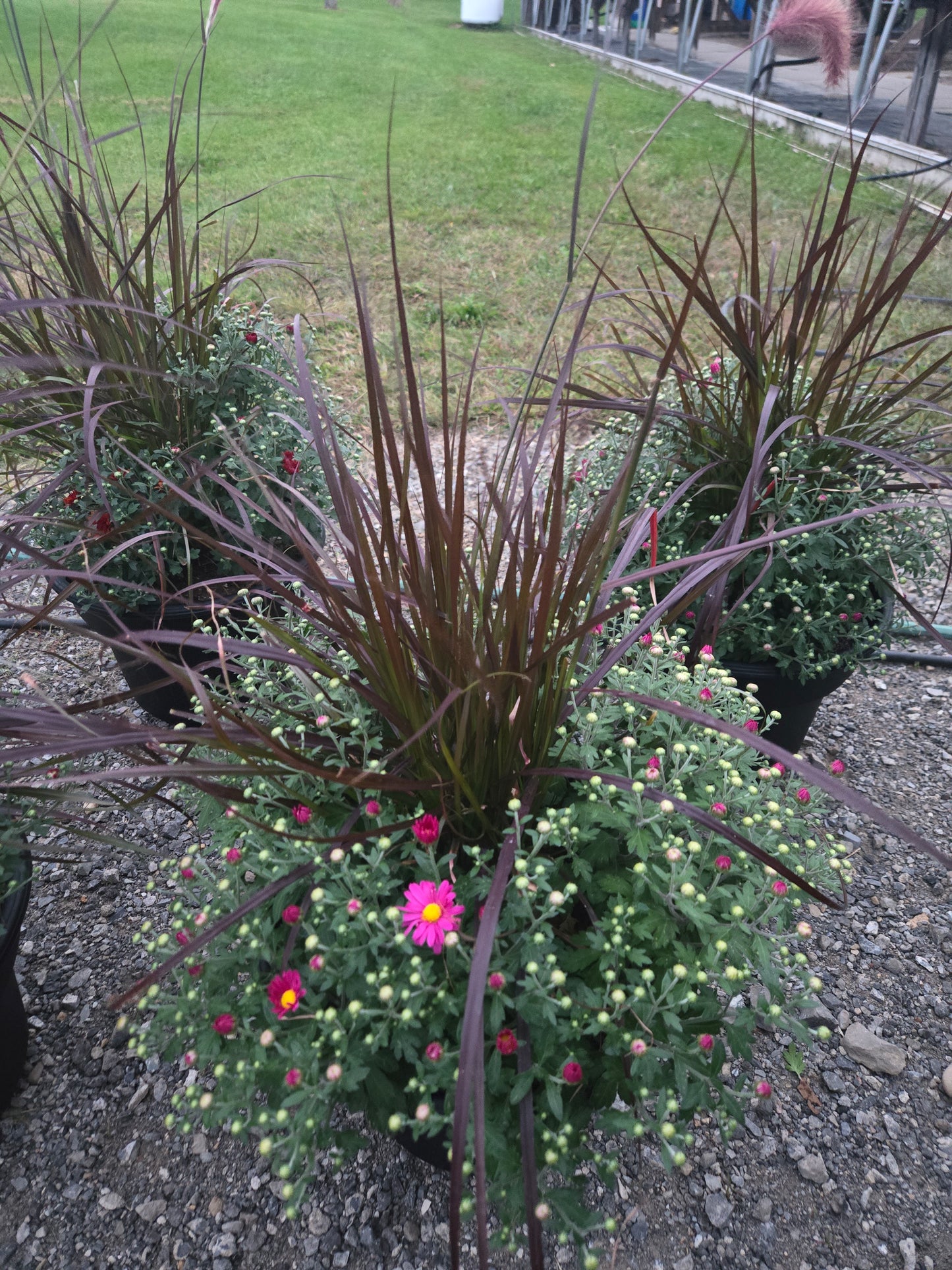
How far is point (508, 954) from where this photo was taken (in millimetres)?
891

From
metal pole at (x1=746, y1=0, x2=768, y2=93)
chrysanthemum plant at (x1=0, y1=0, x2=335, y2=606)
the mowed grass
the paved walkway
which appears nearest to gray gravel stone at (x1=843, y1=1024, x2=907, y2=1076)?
chrysanthemum plant at (x1=0, y1=0, x2=335, y2=606)

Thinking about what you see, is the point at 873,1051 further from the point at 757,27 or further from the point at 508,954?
the point at 757,27

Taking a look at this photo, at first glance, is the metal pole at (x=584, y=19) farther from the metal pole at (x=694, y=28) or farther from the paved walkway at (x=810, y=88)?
the metal pole at (x=694, y=28)

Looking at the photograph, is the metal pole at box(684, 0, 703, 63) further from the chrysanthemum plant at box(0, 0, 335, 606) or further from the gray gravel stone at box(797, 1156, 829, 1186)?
the gray gravel stone at box(797, 1156, 829, 1186)

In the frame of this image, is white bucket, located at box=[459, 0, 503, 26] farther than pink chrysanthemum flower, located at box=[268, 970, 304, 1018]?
Yes

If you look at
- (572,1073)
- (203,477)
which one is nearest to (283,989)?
(572,1073)

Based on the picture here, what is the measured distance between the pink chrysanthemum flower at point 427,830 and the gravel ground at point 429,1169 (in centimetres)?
63

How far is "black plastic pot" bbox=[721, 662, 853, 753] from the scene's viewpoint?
1.67 meters

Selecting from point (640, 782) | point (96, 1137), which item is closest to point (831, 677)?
point (640, 782)

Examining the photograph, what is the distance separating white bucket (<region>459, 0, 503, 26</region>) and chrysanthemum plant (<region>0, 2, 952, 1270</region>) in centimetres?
1154

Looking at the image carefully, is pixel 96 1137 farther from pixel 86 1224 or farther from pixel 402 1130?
pixel 402 1130

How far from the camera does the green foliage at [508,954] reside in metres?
0.85

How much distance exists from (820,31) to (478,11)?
36.7ft

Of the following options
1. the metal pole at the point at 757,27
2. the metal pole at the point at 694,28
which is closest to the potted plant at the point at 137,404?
the metal pole at the point at 757,27
